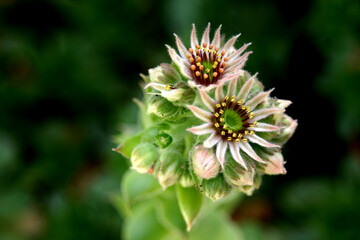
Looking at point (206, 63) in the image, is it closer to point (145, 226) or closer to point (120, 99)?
point (145, 226)

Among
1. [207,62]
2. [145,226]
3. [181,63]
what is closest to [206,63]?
[207,62]

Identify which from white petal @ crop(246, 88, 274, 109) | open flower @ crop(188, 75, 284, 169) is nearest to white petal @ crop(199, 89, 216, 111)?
open flower @ crop(188, 75, 284, 169)

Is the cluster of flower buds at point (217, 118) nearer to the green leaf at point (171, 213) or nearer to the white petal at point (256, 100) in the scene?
the white petal at point (256, 100)

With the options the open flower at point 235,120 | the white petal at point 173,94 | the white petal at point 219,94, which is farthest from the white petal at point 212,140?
the white petal at point 173,94

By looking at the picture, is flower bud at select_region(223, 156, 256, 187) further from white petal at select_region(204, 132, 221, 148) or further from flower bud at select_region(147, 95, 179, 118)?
flower bud at select_region(147, 95, 179, 118)

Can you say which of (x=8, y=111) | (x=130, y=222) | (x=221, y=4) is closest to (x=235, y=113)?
(x=130, y=222)
